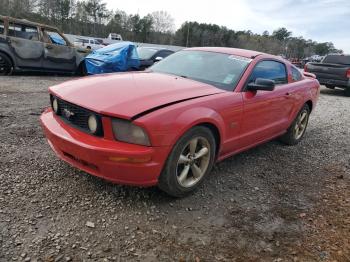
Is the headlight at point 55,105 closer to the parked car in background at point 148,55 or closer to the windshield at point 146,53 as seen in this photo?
the parked car in background at point 148,55

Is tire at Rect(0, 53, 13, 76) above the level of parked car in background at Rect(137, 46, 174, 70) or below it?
below

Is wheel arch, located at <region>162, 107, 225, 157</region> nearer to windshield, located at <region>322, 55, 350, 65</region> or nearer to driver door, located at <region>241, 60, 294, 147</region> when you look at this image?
driver door, located at <region>241, 60, 294, 147</region>

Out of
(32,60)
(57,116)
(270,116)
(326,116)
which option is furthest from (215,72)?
(32,60)

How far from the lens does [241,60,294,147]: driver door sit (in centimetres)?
391

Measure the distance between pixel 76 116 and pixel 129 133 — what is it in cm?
65

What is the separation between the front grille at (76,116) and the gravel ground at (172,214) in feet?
2.04

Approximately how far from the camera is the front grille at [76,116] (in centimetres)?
292

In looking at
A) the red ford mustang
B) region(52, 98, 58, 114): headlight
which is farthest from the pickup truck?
region(52, 98, 58, 114): headlight

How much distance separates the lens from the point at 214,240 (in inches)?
109

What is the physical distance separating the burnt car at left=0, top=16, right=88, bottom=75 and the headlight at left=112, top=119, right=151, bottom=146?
805cm

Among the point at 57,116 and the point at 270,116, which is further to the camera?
the point at 270,116

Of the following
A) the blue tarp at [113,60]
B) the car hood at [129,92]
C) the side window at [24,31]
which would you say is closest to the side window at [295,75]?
the car hood at [129,92]

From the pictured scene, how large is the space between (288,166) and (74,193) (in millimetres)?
2831

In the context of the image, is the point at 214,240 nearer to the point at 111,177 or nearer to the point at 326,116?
the point at 111,177
